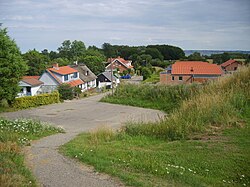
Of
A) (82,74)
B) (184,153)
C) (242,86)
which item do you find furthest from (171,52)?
(184,153)

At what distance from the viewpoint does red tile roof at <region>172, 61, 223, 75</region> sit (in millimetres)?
36959

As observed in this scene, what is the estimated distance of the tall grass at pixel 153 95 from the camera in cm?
2211

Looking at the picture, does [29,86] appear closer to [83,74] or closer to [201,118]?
[83,74]

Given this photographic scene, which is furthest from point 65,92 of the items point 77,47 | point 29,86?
point 77,47

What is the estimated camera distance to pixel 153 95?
81.4 feet

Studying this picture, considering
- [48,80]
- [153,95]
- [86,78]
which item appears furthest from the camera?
[86,78]

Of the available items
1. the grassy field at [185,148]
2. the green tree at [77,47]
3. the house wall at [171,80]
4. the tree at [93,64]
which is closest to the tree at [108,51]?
the green tree at [77,47]

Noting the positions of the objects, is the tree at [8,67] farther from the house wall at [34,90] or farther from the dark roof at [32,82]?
the house wall at [34,90]

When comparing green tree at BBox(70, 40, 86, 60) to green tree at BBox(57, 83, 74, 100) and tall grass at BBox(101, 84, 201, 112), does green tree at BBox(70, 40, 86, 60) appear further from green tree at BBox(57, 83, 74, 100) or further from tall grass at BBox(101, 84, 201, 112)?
tall grass at BBox(101, 84, 201, 112)

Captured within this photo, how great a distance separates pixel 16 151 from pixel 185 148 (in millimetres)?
4540

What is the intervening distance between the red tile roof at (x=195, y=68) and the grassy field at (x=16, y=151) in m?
27.5

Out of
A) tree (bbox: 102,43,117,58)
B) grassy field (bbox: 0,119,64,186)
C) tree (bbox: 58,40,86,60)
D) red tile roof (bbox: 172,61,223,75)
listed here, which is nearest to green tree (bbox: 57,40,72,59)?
tree (bbox: 58,40,86,60)

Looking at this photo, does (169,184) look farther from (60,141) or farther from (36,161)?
(60,141)

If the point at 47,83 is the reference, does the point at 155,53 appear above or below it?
above
